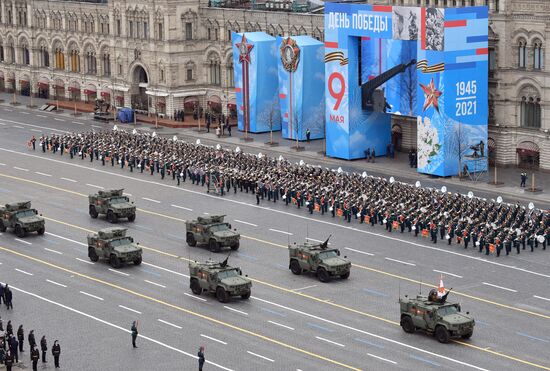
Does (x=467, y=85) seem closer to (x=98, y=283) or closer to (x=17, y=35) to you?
(x=98, y=283)

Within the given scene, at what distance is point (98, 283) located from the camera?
85062 millimetres

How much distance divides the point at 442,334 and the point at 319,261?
1386cm

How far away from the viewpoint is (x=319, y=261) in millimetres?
83938

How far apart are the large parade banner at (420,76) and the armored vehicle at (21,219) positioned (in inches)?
1424

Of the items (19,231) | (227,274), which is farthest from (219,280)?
(19,231)

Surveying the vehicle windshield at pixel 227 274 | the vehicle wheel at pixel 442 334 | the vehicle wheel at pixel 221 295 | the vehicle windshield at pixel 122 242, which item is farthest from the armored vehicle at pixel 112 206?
the vehicle wheel at pixel 442 334

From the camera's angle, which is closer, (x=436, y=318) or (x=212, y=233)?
(x=436, y=318)

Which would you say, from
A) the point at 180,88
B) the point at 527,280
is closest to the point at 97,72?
the point at 180,88

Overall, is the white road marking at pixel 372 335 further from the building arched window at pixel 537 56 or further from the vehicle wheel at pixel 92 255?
the building arched window at pixel 537 56

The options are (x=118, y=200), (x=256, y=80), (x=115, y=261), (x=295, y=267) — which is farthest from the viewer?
(x=256, y=80)

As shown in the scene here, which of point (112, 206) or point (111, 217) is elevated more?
point (112, 206)

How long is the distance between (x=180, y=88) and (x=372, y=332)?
270 ft

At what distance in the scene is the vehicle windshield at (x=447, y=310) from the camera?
72.2 m

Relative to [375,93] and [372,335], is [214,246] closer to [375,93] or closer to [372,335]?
[372,335]
